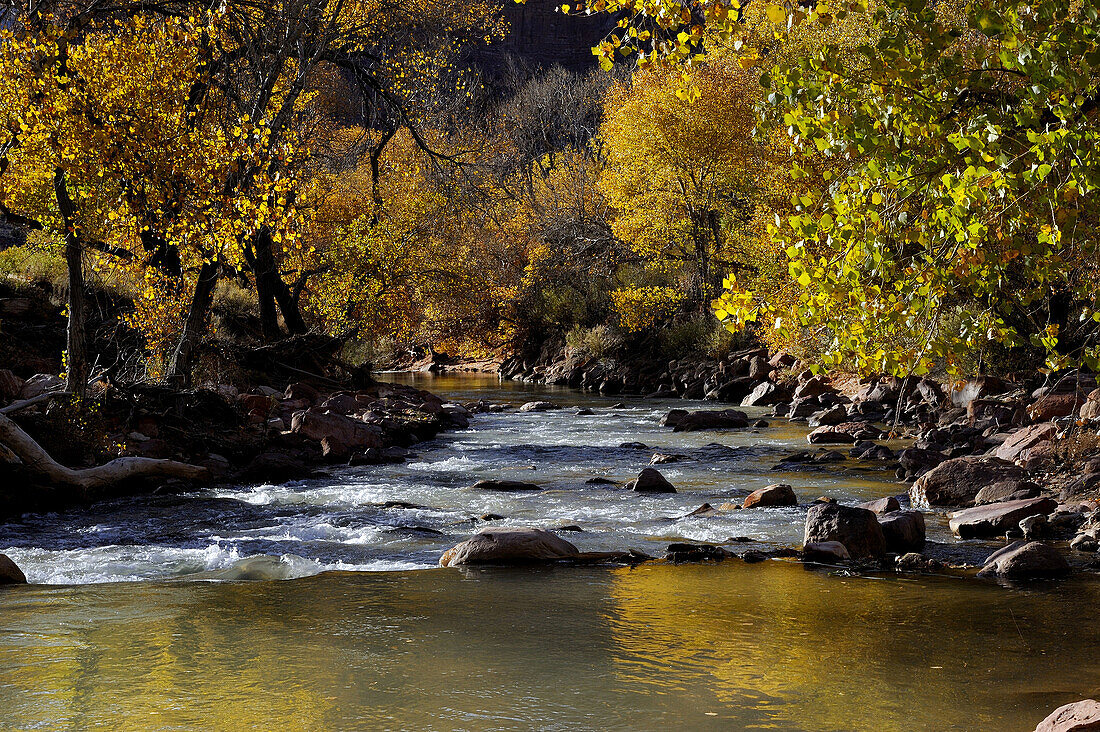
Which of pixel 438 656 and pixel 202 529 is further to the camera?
pixel 202 529

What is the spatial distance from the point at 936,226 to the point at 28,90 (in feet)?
31.8

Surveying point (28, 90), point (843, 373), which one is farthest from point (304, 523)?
point (843, 373)

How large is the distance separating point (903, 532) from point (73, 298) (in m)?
9.84

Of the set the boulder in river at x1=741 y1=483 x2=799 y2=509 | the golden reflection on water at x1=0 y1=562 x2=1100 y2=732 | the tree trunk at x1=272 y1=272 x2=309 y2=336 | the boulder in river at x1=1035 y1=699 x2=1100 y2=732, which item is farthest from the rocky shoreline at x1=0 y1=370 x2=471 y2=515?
the boulder in river at x1=1035 y1=699 x2=1100 y2=732

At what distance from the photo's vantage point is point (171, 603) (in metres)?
7.07

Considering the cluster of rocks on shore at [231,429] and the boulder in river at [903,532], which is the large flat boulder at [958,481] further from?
the cluster of rocks on shore at [231,429]

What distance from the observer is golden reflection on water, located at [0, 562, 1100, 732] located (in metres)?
4.83

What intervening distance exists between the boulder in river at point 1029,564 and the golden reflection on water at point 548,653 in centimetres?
31

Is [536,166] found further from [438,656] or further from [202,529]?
[438,656]

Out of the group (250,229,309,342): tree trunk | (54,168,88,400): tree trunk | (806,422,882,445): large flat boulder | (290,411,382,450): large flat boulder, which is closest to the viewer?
(54,168,88,400): tree trunk

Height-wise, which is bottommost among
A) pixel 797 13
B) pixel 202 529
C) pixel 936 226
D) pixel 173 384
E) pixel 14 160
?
pixel 202 529

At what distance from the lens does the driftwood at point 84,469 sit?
10852 mm

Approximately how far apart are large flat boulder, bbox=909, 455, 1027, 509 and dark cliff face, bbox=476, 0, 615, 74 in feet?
249

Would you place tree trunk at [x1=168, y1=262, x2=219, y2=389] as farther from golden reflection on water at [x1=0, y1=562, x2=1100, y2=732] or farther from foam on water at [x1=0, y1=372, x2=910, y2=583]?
golden reflection on water at [x1=0, y1=562, x2=1100, y2=732]
